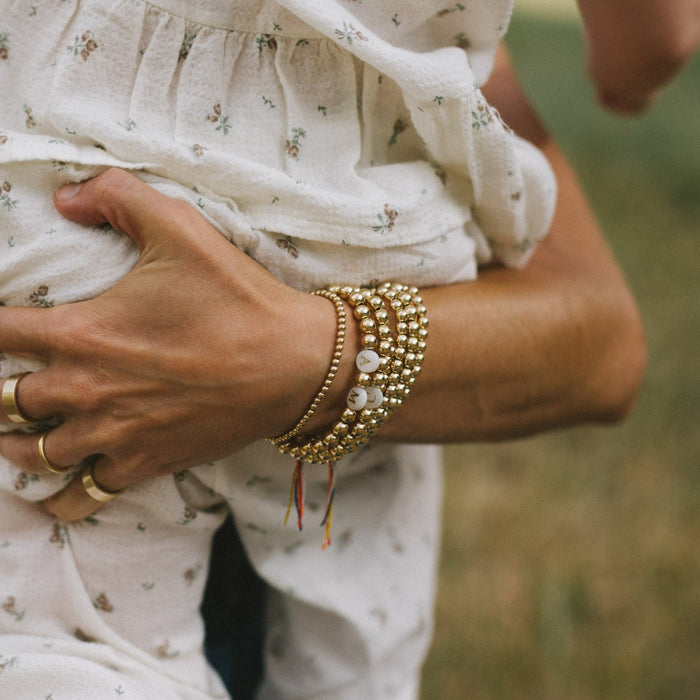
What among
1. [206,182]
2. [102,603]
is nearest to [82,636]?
[102,603]

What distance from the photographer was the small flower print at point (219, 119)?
0.78 meters

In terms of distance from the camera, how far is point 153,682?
2.73 ft

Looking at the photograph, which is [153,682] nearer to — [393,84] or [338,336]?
[338,336]

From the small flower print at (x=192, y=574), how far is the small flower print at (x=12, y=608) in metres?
0.18

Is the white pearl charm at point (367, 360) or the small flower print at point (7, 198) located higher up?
the small flower print at point (7, 198)

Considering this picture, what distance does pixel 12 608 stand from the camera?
2.68ft

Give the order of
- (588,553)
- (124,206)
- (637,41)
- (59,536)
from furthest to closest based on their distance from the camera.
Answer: (588,553)
(637,41)
(59,536)
(124,206)

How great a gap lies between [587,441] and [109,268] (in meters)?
2.13

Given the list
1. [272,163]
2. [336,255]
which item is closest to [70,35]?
[272,163]

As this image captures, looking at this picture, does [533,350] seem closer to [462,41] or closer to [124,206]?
[462,41]

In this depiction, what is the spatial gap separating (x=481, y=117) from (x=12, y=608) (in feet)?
2.34

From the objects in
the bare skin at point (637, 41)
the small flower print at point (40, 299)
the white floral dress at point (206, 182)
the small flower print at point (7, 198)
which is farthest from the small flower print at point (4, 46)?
the bare skin at point (637, 41)

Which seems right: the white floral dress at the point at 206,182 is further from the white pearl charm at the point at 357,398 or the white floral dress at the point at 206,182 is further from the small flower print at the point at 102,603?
the white pearl charm at the point at 357,398

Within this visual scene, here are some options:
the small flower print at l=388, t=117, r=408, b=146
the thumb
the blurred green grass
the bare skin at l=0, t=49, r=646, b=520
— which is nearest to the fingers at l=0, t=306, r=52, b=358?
the bare skin at l=0, t=49, r=646, b=520
